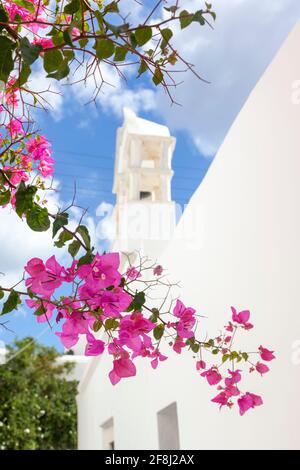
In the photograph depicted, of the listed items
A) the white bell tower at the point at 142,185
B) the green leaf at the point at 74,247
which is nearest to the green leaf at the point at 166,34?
the green leaf at the point at 74,247

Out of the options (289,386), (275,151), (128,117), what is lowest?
(289,386)

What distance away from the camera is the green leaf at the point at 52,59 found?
84 centimetres

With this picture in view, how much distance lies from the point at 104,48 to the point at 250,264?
1.85m

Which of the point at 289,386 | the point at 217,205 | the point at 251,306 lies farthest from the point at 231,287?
the point at 289,386

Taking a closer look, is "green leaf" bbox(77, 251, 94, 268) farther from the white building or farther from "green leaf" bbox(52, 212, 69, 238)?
the white building

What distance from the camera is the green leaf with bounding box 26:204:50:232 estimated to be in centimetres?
87

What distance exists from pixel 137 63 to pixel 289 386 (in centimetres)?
150

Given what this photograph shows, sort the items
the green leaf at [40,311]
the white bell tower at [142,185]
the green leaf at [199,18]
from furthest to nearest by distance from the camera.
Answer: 1. the white bell tower at [142,185]
2. the green leaf at [40,311]
3. the green leaf at [199,18]

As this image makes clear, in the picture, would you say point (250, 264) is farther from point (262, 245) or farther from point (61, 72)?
point (61, 72)

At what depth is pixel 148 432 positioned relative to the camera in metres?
4.58

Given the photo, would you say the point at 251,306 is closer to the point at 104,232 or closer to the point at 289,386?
the point at 289,386

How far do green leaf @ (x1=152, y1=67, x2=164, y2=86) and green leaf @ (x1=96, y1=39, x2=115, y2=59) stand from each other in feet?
0.76

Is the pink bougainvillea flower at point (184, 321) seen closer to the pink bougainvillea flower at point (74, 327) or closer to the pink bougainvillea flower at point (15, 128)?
the pink bougainvillea flower at point (74, 327)

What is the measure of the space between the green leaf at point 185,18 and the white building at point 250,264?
1355 mm
